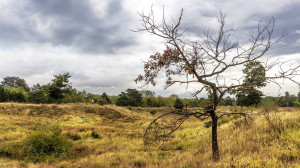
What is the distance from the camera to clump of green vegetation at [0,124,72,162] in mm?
8180

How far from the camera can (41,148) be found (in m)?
8.77

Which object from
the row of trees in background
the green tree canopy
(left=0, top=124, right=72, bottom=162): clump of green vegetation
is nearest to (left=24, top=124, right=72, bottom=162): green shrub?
(left=0, top=124, right=72, bottom=162): clump of green vegetation

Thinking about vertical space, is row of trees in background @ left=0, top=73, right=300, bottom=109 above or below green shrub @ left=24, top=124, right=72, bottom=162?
above

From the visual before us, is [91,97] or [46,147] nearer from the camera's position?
[46,147]

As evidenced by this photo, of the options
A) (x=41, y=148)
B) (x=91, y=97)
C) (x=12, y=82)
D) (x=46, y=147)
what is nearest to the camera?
(x=41, y=148)

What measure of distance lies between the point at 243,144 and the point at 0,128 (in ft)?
63.4

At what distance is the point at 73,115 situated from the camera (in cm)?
2373

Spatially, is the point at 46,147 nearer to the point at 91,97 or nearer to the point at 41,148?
the point at 41,148

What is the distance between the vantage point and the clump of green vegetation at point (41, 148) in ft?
26.8

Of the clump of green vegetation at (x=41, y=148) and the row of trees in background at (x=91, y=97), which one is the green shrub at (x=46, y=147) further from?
the row of trees in background at (x=91, y=97)

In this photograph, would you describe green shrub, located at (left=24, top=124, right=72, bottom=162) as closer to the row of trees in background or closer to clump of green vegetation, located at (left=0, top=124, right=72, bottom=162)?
clump of green vegetation, located at (left=0, top=124, right=72, bottom=162)

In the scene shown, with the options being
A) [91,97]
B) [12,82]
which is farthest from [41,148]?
[12,82]

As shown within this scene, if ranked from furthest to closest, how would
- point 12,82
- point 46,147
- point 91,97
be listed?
point 12,82 < point 91,97 < point 46,147

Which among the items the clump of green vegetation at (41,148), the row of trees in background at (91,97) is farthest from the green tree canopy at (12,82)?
the clump of green vegetation at (41,148)
